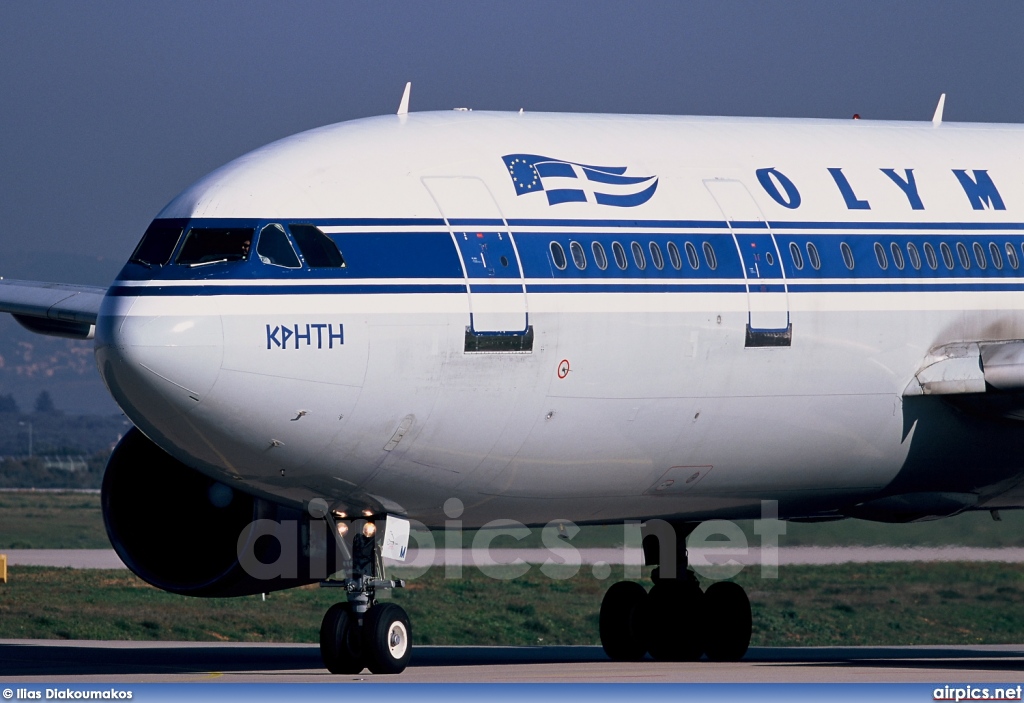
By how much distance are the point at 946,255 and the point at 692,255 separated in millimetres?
3472

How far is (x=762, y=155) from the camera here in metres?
19.8

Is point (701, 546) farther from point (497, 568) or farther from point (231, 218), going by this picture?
point (497, 568)

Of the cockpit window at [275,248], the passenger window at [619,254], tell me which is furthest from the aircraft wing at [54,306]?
the passenger window at [619,254]

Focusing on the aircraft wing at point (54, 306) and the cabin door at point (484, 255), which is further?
the aircraft wing at point (54, 306)

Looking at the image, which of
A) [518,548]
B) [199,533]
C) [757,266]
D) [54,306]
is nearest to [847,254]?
[757,266]

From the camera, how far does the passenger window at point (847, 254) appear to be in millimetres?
19359

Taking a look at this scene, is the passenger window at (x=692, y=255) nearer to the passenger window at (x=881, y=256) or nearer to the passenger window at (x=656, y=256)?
the passenger window at (x=656, y=256)

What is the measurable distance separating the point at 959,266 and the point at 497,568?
2524cm

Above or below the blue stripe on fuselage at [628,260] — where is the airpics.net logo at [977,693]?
below

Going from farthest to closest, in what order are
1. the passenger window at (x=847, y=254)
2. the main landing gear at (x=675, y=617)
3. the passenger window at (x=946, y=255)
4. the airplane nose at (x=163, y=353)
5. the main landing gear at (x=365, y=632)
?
the main landing gear at (x=675, y=617)
the passenger window at (x=946, y=255)
the passenger window at (x=847, y=254)
the main landing gear at (x=365, y=632)
the airplane nose at (x=163, y=353)

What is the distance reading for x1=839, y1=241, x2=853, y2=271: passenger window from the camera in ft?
63.5

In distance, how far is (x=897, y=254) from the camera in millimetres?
19828

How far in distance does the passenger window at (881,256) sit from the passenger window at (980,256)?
1.32 metres

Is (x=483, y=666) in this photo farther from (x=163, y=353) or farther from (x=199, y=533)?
(x=163, y=353)
